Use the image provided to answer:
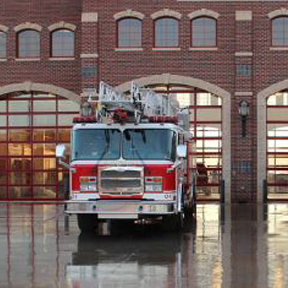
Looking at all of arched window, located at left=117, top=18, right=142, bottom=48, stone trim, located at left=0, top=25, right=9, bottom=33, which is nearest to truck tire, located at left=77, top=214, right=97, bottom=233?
arched window, located at left=117, top=18, right=142, bottom=48

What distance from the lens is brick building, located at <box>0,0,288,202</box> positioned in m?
27.5

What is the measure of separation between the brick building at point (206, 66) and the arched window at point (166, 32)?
39 mm

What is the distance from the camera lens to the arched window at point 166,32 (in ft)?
92.4

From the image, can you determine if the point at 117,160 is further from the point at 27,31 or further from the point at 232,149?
the point at 27,31

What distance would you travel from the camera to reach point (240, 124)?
27484mm

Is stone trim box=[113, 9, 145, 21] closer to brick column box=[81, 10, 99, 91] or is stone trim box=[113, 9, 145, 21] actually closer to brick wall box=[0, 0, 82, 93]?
brick column box=[81, 10, 99, 91]

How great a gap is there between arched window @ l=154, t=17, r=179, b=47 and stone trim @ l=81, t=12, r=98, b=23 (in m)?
2.35

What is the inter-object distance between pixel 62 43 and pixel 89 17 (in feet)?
7.55

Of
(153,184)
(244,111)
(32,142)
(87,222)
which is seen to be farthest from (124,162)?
(32,142)

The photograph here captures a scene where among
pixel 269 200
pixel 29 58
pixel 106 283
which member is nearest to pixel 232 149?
pixel 269 200

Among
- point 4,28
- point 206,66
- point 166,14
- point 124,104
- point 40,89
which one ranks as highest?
point 166,14

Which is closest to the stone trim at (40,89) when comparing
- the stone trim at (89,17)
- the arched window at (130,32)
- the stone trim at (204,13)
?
the arched window at (130,32)

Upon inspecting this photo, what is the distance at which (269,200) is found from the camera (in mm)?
28047

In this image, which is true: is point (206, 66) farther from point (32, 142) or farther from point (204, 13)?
point (32, 142)
